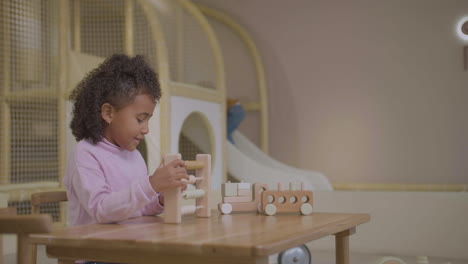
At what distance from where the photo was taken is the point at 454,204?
2252mm

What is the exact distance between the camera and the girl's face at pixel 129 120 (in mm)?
1105

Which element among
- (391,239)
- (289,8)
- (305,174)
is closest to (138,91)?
(391,239)

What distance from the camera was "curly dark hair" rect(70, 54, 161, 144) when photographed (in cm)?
111

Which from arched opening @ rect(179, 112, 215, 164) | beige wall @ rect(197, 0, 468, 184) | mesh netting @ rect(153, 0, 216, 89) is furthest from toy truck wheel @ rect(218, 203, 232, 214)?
beige wall @ rect(197, 0, 468, 184)

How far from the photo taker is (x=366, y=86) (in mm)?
3391

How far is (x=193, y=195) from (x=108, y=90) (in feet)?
0.88

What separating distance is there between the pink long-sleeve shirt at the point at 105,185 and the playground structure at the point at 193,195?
0.12 ft

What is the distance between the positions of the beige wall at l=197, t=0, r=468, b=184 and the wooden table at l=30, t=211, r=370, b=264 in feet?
7.86

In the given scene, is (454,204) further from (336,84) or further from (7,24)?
(7,24)

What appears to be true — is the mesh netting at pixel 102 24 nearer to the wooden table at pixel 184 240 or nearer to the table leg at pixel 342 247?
the table leg at pixel 342 247

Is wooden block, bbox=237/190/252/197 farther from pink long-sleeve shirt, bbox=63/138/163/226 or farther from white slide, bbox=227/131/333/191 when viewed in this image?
white slide, bbox=227/131/333/191

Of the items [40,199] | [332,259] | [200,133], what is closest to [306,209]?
[40,199]

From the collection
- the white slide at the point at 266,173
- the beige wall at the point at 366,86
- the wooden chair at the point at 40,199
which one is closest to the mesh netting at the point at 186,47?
the white slide at the point at 266,173

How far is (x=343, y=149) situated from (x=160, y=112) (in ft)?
4.46
